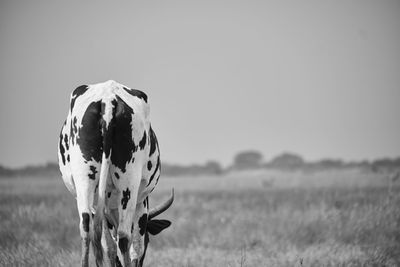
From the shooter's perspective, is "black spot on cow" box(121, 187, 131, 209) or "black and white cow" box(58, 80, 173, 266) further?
"black spot on cow" box(121, 187, 131, 209)

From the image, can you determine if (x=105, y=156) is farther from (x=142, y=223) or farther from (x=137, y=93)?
(x=142, y=223)

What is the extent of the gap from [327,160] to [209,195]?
170ft

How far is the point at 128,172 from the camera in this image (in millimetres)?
6594

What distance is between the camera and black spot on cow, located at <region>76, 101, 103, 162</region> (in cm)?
635

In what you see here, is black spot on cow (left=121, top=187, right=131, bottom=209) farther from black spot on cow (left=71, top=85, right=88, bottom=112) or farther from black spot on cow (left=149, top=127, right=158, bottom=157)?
black spot on cow (left=71, top=85, right=88, bottom=112)

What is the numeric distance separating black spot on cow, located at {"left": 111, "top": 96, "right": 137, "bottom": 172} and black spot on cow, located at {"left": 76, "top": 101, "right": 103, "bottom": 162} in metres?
0.16

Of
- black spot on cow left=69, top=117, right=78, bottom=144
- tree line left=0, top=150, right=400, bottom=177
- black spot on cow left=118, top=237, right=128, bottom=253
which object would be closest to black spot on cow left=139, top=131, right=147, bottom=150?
black spot on cow left=69, top=117, right=78, bottom=144

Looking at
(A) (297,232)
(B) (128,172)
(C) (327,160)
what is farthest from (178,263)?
(C) (327,160)

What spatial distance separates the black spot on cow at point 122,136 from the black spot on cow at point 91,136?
0.53ft

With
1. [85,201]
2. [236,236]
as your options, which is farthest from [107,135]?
[236,236]

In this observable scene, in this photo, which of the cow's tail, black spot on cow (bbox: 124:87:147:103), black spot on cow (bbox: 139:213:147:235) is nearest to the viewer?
the cow's tail

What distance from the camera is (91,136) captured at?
6359mm

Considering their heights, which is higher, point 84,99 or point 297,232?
point 84,99

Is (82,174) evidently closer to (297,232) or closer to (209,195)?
(297,232)
